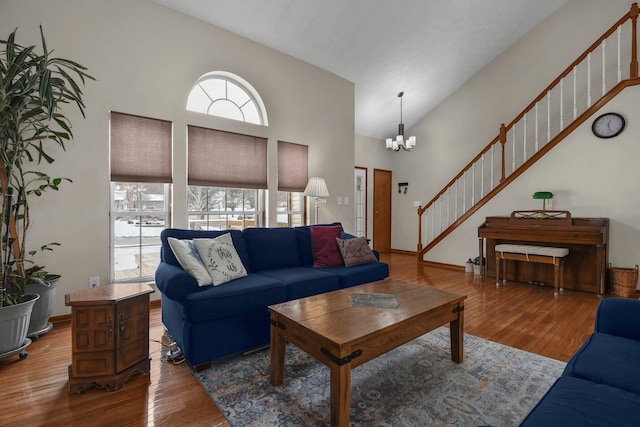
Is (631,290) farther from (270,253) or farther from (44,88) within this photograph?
(44,88)

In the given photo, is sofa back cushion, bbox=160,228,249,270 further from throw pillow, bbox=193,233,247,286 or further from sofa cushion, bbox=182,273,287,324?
sofa cushion, bbox=182,273,287,324

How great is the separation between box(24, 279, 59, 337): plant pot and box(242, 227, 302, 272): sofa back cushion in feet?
5.58

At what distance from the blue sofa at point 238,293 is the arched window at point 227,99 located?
6.13ft

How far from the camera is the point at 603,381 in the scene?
119 cm

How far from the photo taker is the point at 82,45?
9.89 feet

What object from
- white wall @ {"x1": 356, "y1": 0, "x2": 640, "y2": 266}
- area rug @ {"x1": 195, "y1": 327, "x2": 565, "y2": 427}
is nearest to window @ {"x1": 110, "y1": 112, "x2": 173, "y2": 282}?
area rug @ {"x1": 195, "y1": 327, "x2": 565, "y2": 427}

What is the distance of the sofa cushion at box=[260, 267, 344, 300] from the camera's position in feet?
8.46

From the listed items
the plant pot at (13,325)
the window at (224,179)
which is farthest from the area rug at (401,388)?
the window at (224,179)

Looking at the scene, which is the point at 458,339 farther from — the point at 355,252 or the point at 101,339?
the point at 101,339

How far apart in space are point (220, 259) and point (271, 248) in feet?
2.34

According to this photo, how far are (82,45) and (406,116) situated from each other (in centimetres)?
558

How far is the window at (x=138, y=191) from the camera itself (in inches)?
127

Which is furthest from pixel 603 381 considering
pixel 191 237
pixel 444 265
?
pixel 444 265

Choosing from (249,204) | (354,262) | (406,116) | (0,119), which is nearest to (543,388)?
(354,262)
